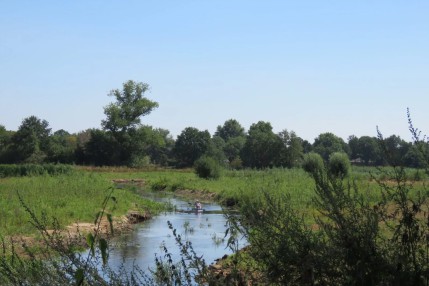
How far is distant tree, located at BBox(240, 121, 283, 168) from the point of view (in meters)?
77.5

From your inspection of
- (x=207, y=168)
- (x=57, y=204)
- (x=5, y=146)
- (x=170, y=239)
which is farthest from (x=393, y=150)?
(x=5, y=146)

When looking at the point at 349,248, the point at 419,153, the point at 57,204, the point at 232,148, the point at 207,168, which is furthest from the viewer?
the point at 232,148

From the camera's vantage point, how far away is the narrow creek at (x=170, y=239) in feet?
48.3

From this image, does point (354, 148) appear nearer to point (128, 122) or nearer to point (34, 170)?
point (128, 122)

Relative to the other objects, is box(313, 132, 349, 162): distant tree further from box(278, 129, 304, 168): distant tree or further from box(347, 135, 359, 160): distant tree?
box(278, 129, 304, 168): distant tree

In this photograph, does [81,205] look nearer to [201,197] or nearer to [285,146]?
[201,197]

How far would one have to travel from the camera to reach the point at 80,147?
79750 millimetres

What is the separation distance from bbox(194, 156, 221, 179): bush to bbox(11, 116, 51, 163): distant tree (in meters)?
37.7

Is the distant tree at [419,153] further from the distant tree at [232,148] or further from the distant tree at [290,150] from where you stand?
the distant tree at [232,148]

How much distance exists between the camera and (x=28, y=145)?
77938 mm

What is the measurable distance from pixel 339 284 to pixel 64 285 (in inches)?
65.9

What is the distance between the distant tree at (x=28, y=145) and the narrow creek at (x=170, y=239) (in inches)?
2191

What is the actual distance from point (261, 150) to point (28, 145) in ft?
104

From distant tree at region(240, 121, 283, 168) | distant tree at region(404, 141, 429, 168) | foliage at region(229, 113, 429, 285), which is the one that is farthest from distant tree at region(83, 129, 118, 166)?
foliage at region(229, 113, 429, 285)
